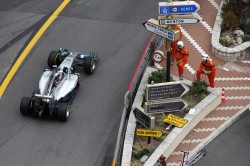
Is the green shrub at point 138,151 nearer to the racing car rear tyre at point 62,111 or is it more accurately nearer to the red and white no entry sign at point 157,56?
the racing car rear tyre at point 62,111

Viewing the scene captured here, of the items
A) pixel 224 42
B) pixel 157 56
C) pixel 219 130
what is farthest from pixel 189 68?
pixel 219 130

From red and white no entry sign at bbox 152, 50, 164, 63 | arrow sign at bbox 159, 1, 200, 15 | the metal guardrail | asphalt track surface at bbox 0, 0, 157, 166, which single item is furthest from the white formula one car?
arrow sign at bbox 159, 1, 200, 15

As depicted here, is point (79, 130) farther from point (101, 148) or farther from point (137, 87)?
point (137, 87)

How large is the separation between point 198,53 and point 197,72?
9.12 feet

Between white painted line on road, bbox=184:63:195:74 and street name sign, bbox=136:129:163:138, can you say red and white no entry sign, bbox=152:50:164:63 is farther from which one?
street name sign, bbox=136:129:163:138

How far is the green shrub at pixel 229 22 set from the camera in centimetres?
2445

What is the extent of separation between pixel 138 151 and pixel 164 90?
230 centimetres

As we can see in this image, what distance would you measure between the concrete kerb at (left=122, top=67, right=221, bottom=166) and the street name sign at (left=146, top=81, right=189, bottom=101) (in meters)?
1.05

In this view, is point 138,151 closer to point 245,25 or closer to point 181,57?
point 181,57

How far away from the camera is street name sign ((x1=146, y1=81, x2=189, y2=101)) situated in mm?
19219

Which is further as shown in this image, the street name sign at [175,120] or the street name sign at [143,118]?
the street name sign at [175,120]

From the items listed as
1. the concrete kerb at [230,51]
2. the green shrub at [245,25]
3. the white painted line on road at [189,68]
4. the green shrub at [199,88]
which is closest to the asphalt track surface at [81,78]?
the white painted line on road at [189,68]

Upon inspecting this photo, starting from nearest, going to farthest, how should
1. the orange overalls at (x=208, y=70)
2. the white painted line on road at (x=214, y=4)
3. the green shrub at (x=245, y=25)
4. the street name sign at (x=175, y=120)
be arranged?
the street name sign at (x=175, y=120) < the orange overalls at (x=208, y=70) < the green shrub at (x=245, y=25) < the white painted line on road at (x=214, y=4)

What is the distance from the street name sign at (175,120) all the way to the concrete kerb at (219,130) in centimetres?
94
